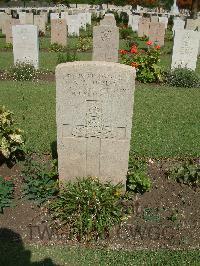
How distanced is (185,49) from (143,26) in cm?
1105

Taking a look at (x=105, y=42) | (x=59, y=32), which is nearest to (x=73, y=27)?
(x=59, y=32)

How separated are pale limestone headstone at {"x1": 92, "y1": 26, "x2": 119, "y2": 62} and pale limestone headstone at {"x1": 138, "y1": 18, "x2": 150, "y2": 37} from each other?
11413mm

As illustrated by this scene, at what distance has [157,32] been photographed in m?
20.1

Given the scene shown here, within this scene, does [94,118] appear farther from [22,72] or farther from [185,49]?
[185,49]

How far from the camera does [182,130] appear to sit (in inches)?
310

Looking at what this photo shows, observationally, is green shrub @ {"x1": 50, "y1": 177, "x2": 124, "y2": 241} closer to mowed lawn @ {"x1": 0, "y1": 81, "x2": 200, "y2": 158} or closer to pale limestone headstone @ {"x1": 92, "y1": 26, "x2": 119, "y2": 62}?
mowed lawn @ {"x1": 0, "y1": 81, "x2": 200, "y2": 158}

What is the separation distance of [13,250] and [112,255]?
1.25 meters

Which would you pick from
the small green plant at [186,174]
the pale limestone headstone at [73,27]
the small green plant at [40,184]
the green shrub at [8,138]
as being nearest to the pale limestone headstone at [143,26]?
the pale limestone headstone at [73,27]

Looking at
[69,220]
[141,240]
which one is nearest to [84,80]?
[69,220]

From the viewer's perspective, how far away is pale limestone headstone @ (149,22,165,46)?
1981cm

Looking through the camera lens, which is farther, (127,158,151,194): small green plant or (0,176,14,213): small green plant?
(127,158,151,194): small green plant

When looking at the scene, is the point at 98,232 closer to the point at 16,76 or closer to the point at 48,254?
the point at 48,254

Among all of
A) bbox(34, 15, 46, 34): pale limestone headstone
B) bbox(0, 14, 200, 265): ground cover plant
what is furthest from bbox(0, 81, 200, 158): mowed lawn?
bbox(34, 15, 46, 34): pale limestone headstone

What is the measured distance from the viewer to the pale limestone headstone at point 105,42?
11.9 meters
